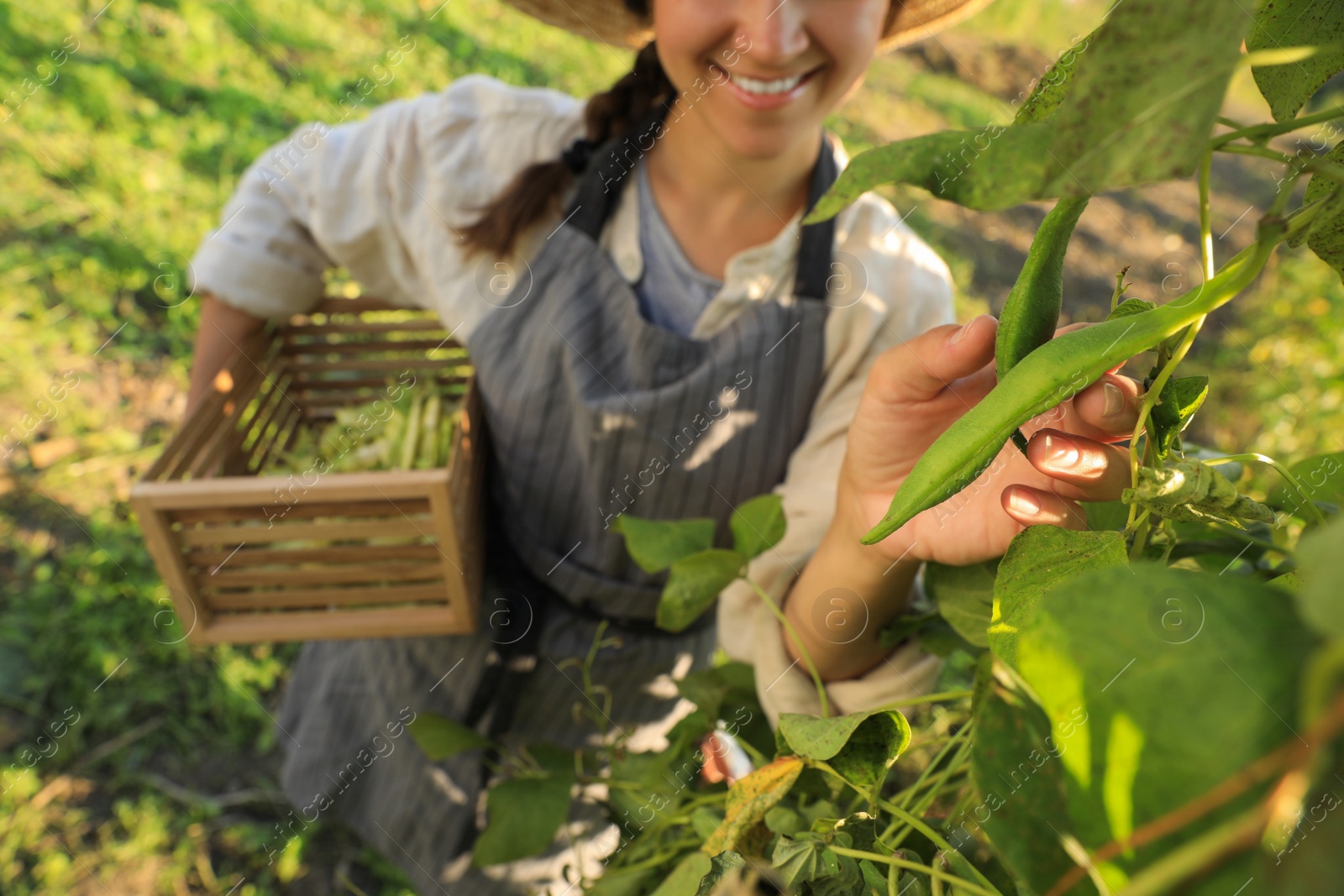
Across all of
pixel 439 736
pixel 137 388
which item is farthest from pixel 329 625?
pixel 137 388

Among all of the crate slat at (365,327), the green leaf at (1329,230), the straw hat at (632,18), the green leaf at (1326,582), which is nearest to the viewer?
the green leaf at (1326,582)

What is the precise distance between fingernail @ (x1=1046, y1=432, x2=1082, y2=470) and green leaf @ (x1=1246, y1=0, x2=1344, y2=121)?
3.9 inches

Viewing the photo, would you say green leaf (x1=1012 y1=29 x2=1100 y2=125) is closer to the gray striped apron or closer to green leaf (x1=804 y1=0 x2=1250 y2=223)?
green leaf (x1=804 y1=0 x2=1250 y2=223)

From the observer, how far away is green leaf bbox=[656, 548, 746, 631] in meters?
0.37

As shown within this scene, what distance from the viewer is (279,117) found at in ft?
6.14

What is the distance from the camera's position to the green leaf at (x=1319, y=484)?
27cm

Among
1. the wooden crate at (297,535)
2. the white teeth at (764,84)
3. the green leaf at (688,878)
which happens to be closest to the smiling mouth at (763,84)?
the white teeth at (764,84)

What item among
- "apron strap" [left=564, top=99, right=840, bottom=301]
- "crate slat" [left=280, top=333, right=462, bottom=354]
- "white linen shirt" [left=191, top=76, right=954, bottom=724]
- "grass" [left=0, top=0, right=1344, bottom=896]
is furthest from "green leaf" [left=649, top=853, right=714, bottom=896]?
"grass" [left=0, top=0, right=1344, bottom=896]

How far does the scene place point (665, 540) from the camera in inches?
16.2

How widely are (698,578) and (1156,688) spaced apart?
0.85 feet

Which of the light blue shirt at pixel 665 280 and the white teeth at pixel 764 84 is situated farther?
the light blue shirt at pixel 665 280

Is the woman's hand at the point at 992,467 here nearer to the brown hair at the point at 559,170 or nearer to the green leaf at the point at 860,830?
the green leaf at the point at 860,830

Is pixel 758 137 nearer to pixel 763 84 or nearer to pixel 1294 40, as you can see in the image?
pixel 763 84

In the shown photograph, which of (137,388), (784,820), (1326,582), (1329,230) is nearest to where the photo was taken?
(1326,582)
